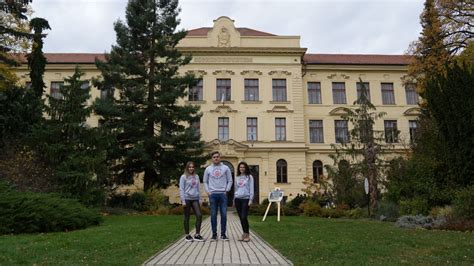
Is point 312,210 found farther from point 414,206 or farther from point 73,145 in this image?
point 73,145

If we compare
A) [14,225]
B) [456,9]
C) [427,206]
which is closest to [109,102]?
[14,225]

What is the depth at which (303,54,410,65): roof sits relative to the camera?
131 feet

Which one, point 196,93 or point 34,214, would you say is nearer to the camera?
point 34,214

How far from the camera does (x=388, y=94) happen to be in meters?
39.9

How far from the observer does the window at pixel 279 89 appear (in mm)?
37875

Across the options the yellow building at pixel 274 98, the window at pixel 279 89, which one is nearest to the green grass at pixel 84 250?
the yellow building at pixel 274 98

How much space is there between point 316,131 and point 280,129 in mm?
3895

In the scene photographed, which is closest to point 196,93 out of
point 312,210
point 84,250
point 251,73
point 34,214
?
point 251,73

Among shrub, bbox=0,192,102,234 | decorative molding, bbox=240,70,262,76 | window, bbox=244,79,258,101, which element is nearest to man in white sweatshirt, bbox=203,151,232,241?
shrub, bbox=0,192,102,234

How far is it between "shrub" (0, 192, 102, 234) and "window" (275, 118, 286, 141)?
25.9 meters

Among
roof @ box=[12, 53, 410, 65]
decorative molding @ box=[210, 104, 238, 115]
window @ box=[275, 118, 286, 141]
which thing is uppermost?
roof @ box=[12, 53, 410, 65]

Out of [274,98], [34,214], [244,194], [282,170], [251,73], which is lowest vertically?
[34,214]

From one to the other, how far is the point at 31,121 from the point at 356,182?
18.7 meters

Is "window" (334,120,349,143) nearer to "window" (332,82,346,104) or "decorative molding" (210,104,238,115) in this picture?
"window" (332,82,346,104)
